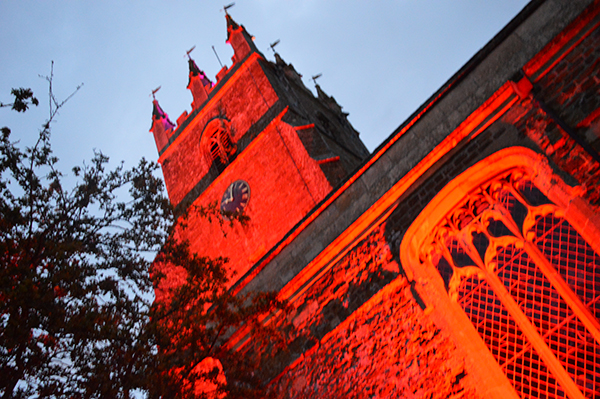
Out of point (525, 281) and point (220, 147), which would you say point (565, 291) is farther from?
point (220, 147)

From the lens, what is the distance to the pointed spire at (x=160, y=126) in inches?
763

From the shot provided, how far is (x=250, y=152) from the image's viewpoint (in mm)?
14859

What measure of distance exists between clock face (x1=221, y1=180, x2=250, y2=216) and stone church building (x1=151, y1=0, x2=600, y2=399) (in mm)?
5885

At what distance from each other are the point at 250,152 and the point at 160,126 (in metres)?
6.82

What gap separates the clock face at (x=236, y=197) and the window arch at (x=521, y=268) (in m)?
8.27

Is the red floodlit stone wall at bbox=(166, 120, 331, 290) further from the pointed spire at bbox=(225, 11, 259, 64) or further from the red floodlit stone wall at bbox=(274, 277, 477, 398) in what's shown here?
the red floodlit stone wall at bbox=(274, 277, 477, 398)

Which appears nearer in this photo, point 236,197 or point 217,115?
point 236,197

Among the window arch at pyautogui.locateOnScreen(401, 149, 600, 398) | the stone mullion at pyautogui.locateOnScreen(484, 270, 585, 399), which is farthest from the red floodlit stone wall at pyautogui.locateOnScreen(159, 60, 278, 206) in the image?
the stone mullion at pyautogui.locateOnScreen(484, 270, 585, 399)

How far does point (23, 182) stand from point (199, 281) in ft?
10.1

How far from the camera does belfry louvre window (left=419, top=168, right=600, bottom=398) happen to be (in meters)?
5.22

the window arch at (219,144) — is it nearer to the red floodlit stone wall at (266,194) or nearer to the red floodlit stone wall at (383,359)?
the red floodlit stone wall at (266,194)

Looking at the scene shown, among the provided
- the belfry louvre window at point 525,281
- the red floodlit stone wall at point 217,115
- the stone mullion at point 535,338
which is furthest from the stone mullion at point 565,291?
the red floodlit stone wall at point 217,115

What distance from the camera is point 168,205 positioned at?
839 cm

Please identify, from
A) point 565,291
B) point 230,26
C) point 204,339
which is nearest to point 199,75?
point 230,26
